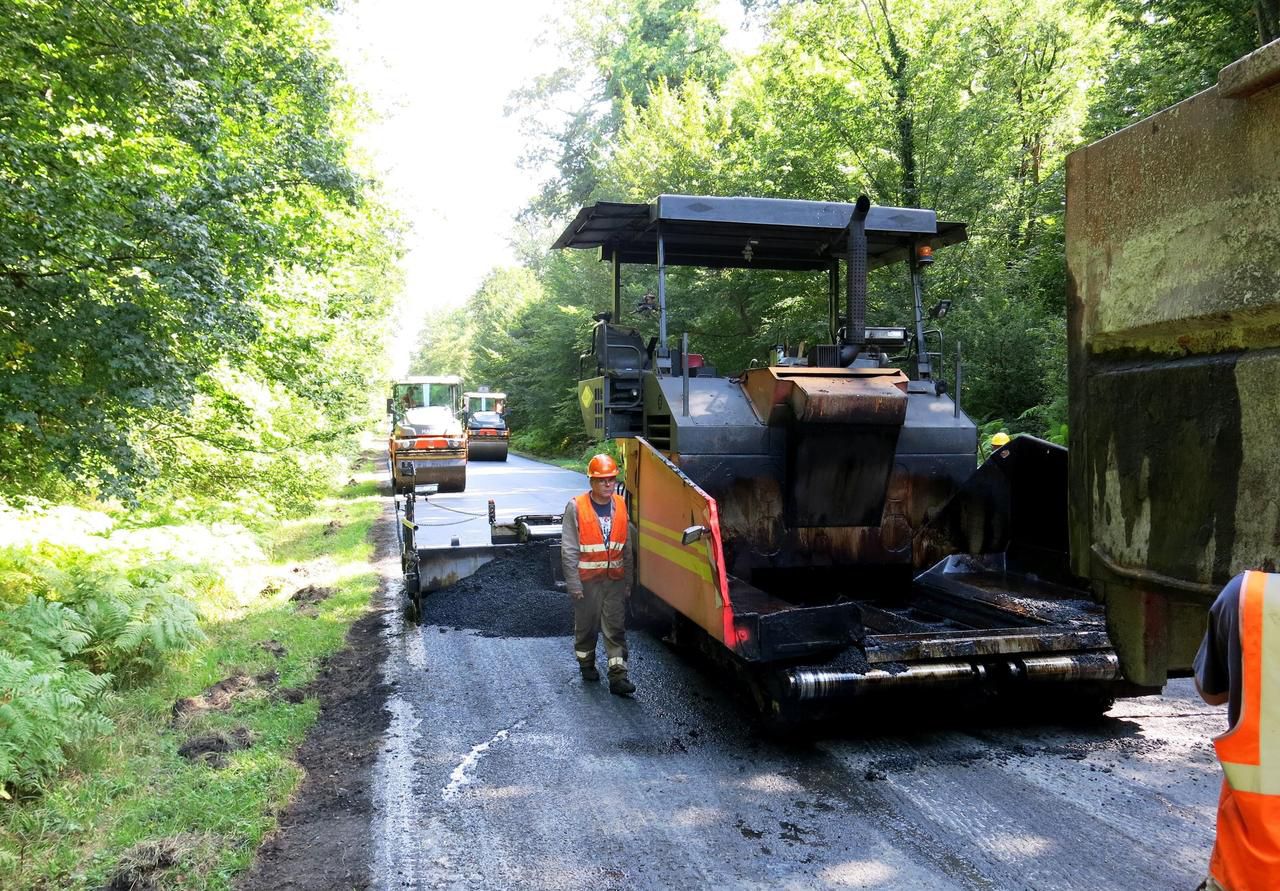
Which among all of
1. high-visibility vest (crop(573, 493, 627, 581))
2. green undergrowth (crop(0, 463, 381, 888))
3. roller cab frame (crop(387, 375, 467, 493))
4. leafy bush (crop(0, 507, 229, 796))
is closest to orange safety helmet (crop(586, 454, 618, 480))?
high-visibility vest (crop(573, 493, 627, 581))

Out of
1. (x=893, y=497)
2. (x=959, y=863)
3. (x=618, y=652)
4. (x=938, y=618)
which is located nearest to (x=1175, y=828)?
(x=959, y=863)

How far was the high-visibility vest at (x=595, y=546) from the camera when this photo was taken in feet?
20.2

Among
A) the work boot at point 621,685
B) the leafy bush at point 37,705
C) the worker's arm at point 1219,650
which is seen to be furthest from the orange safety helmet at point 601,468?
the worker's arm at point 1219,650

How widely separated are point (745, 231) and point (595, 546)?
2.58 m

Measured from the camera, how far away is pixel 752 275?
1292cm

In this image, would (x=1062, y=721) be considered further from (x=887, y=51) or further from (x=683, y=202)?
(x=887, y=51)

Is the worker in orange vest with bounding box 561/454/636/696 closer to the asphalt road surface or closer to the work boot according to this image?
the work boot

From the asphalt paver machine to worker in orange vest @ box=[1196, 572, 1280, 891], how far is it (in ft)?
9.45

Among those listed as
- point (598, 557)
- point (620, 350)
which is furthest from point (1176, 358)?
point (620, 350)

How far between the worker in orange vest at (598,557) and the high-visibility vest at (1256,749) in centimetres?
456

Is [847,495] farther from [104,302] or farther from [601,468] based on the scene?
[104,302]

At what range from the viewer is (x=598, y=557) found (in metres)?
6.17

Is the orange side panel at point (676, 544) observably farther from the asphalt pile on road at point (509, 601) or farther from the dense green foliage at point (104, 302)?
the dense green foliage at point (104, 302)

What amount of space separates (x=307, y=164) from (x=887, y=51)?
9.13 metres
